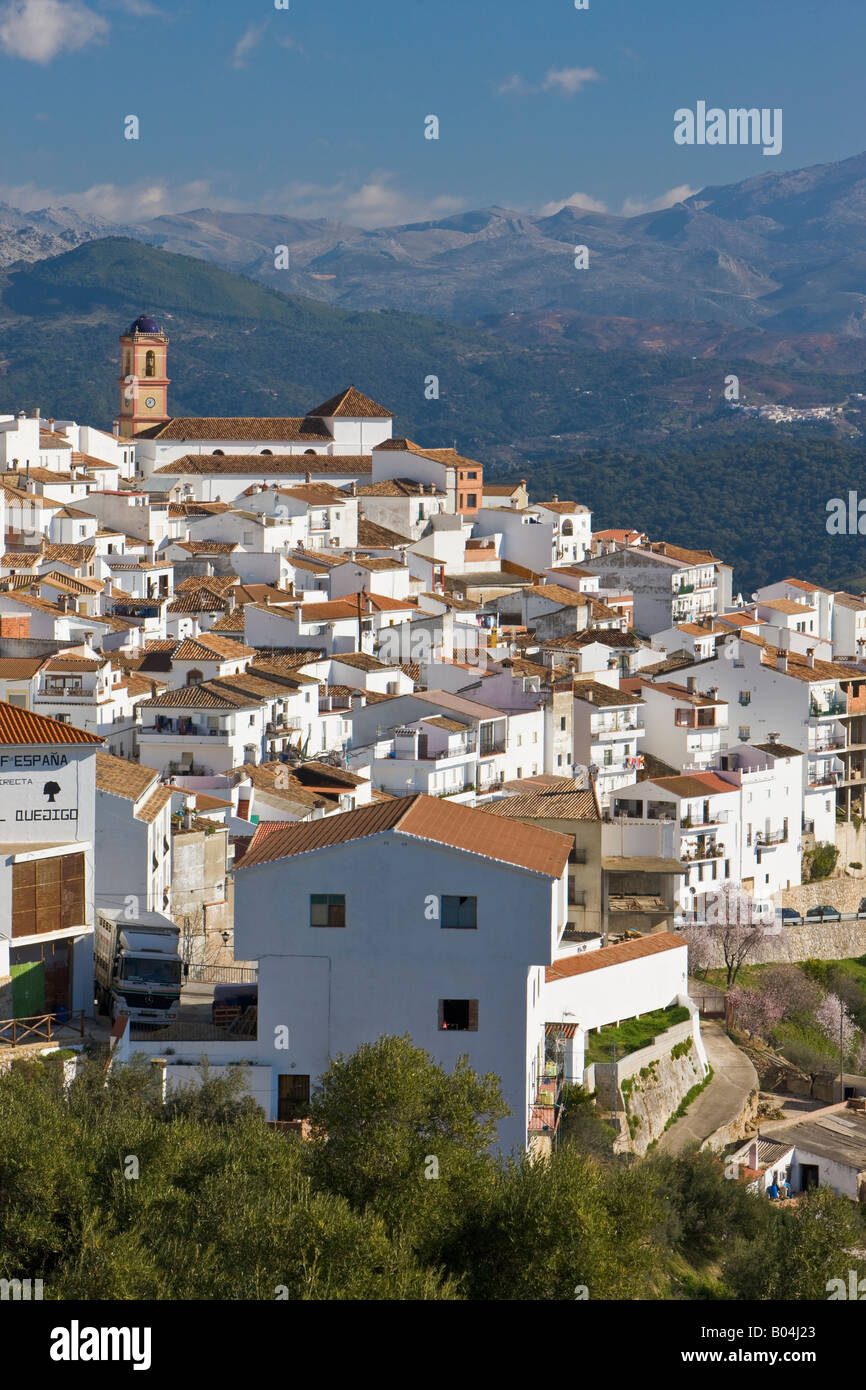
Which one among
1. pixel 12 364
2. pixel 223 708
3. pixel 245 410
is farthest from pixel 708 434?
pixel 223 708

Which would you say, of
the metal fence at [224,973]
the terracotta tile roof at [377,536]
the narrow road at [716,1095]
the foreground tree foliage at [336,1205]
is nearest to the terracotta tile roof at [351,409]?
the terracotta tile roof at [377,536]

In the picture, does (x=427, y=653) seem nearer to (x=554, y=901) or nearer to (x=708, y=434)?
(x=554, y=901)

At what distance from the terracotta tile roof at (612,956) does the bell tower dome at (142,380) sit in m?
59.5

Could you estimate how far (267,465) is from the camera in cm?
7588

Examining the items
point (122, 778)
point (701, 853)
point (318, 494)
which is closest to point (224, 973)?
point (122, 778)

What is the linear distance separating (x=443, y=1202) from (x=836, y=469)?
327 ft

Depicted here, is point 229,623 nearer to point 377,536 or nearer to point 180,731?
point 180,731

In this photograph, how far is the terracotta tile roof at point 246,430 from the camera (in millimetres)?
79938

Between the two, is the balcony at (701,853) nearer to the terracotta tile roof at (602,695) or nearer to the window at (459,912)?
the terracotta tile roof at (602,695)

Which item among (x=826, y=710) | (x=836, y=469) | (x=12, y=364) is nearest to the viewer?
(x=826, y=710)

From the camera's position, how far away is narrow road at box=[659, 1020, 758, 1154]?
26.4 m

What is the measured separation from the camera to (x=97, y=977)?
23844 millimetres

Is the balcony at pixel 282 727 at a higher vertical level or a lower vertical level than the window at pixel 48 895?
lower

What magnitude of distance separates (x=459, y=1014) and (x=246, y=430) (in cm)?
6109
